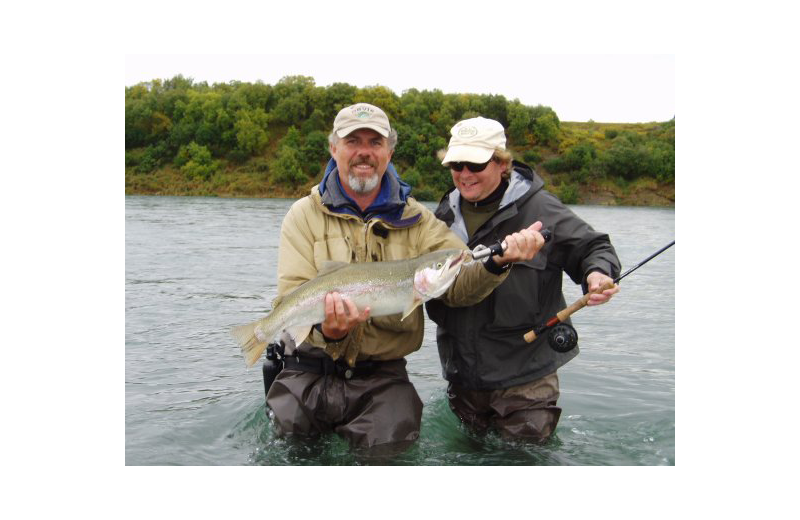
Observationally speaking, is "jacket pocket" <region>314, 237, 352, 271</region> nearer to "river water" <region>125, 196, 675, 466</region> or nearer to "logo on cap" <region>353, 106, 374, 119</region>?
"logo on cap" <region>353, 106, 374, 119</region>

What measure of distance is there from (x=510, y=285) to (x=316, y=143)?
59.8 metres

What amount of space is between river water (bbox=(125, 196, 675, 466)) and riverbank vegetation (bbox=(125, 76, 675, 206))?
128ft

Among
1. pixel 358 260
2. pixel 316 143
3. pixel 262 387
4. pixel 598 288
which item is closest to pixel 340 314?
pixel 358 260

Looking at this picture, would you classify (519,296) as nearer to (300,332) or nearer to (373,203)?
(373,203)

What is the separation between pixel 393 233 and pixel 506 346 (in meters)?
1.15

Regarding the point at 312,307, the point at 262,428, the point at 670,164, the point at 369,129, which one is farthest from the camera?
the point at 670,164

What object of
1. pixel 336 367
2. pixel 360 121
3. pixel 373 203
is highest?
pixel 360 121

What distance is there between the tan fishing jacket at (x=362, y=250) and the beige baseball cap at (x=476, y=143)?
1.59ft

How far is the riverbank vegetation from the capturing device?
5681cm

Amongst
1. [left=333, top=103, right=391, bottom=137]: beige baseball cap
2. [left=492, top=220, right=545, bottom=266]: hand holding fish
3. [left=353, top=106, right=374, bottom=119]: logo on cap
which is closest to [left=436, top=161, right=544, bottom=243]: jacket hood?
[left=492, top=220, right=545, bottom=266]: hand holding fish

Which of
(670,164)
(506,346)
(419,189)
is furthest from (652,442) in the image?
(670,164)

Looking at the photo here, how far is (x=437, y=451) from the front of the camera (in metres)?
5.27

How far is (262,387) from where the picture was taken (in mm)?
7418
